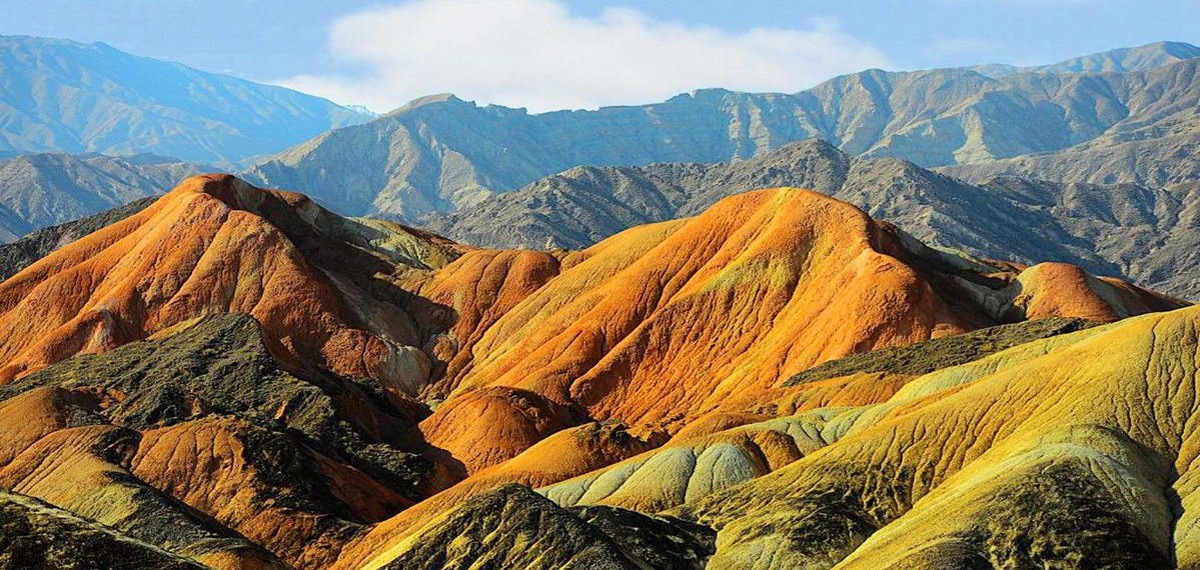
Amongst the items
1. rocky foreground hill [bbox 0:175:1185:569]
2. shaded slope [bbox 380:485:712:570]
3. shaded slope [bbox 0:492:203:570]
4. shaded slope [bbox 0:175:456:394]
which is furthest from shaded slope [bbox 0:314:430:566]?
shaded slope [bbox 0:492:203:570]

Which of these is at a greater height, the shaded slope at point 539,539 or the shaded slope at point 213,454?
the shaded slope at point 213,454

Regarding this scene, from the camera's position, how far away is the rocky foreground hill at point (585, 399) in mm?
69438

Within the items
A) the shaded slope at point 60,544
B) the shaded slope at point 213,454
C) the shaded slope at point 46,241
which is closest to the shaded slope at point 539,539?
the shaded slope at point 213,454

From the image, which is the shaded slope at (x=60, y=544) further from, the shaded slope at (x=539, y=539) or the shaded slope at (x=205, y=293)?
the shaded slope at (x=205, y=293)

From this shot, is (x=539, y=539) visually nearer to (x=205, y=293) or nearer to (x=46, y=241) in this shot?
(x=205, y=293)

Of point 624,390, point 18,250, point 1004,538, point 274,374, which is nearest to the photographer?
point 1004,538

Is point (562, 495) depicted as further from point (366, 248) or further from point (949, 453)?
point (366, 248)

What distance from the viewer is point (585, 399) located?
425ft

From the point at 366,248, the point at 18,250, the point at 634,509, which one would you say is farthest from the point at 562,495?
the point at 18,250

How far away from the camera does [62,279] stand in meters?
151

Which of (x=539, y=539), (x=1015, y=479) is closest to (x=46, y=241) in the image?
(x=539, y=539)

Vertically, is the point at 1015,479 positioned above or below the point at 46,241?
below

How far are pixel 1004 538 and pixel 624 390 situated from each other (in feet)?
232

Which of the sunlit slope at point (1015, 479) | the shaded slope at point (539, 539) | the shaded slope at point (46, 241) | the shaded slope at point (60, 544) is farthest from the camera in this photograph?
the shaded slope at point (46, 241)
